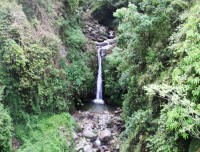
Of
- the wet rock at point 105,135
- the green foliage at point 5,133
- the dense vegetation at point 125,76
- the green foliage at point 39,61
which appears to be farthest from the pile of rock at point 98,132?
the green foliage at point 5,133

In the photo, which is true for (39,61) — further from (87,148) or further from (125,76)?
(87,148)

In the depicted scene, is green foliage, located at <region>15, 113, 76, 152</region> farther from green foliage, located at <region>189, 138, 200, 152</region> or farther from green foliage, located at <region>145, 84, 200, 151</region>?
green foliage, located at <region>189, 138, 200, 152</region>

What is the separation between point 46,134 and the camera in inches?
400

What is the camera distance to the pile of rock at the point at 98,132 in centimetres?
1068

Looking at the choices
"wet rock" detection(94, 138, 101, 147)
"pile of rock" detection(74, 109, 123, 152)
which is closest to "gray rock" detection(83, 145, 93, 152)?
"pile of rock" detection(74, 109, 123, 152)

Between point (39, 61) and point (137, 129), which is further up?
point (39, 61)

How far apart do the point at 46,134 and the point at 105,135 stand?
2619 mm

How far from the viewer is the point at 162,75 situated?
27.9ft

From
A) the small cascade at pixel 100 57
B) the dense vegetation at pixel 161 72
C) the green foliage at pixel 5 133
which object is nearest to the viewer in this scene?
the dense vegetation at pixel 161 72

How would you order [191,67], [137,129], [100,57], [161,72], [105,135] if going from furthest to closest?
[100,57]
[105,135]
[161,72]
[137,129]
[191,67]

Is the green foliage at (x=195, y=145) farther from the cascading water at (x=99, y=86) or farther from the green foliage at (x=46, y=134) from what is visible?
the cascading water at (x=99, y=86)

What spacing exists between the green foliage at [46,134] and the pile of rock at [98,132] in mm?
587

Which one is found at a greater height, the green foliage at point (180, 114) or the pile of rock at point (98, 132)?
the green foliage at point (180, 114)

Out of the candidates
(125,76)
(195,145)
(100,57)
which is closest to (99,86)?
(100,57)
